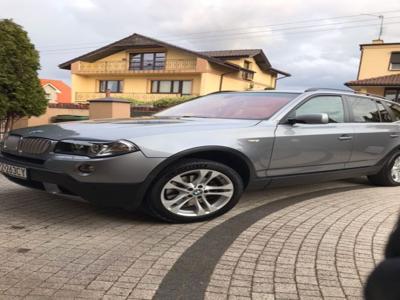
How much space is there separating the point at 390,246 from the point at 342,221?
3.15 meters

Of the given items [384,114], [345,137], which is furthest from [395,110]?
[345,137]

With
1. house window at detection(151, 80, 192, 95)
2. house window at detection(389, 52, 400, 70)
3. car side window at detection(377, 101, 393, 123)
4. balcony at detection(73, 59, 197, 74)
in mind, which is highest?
house window at detection(389, 52, 400, 70)

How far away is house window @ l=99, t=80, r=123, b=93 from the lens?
40281 mm

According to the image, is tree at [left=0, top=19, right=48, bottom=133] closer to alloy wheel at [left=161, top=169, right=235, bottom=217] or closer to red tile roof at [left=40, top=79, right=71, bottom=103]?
alloy wheel at [left=161, top=169, right=235, bottom=217]

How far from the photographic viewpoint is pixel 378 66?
30.9 meters

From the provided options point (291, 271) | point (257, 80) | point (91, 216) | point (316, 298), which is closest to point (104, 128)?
point (91, 216)

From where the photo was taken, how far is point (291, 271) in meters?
3.08

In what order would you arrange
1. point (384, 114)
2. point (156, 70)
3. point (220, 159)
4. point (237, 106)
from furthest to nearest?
point (156, 70) < point (384, 114) < point (237, 106) < point (220, 159)

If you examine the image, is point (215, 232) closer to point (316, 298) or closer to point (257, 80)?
point (316, 298)

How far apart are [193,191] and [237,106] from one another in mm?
1441

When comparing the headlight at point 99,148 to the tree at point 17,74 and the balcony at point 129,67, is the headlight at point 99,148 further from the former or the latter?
the balcony at point 129,67

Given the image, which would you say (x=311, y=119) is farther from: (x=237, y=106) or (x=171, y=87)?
(x=171, y=87)

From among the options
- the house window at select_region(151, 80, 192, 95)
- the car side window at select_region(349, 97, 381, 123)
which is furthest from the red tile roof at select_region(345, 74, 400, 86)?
the car side window at select_region(349, 97, 381, 123)

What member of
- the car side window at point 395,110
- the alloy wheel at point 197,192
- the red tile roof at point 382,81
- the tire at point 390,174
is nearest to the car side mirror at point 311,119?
the alloy wheel at point 197,192
